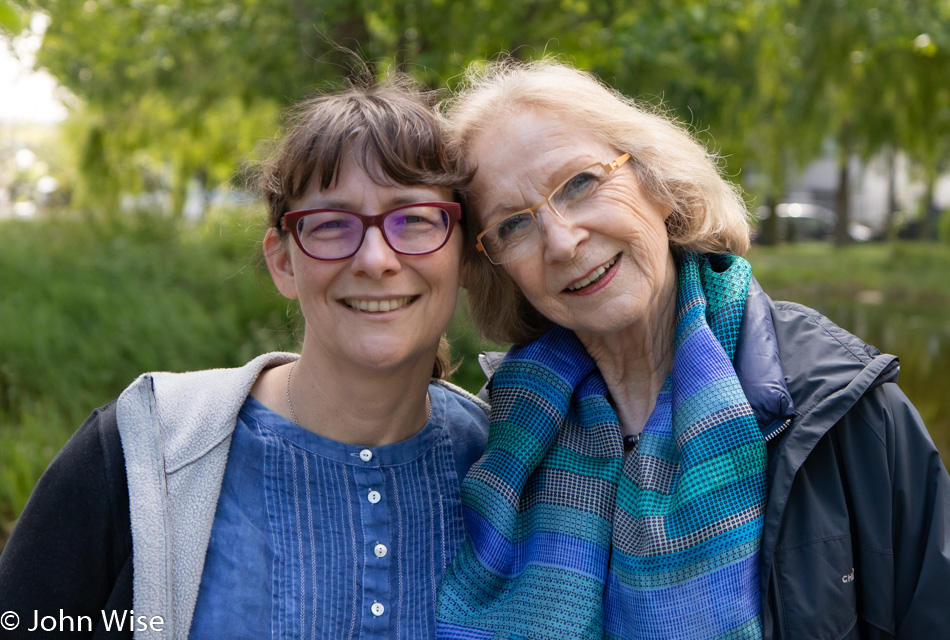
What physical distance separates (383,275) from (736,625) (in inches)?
42.7

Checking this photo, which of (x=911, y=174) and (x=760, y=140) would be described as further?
(x=911, y=174)

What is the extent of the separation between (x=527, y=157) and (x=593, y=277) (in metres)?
0.35

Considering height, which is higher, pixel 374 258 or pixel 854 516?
pixel 374 258

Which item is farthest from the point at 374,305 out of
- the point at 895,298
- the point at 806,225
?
the point at 806,225

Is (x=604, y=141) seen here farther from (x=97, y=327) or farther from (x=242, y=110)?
(x=242, y=110)

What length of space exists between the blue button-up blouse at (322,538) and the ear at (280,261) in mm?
297

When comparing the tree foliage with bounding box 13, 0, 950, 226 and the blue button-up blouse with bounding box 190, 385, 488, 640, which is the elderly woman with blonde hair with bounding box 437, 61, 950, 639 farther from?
the tree foliage with bounding box 13, 0, 950, 226

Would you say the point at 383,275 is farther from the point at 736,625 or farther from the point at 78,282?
the point at 78,282

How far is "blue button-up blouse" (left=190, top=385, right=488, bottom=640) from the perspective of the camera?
193 centimetres

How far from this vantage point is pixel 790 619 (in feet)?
5.91

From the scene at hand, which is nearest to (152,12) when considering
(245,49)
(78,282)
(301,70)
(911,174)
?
(245,49)

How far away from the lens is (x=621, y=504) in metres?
2.12

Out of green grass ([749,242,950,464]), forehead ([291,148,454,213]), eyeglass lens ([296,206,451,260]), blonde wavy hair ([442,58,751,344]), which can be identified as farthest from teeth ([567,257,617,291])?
green grass ([749,242,950,464])

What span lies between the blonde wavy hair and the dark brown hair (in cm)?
13
